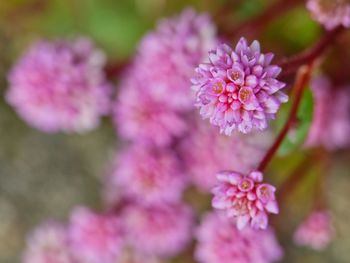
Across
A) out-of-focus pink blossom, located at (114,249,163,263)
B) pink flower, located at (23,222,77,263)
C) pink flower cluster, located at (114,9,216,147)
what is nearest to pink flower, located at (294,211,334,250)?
pink flower cluster, located at (114,9,216,147)

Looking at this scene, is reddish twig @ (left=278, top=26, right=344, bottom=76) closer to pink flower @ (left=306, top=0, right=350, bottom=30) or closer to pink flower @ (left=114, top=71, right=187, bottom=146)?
pink flower @ (left=306, top=0, right=350, bottom=30)

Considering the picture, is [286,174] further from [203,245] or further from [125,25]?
[125,25]

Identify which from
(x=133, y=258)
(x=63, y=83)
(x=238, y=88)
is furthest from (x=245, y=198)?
(x=133, y=258)

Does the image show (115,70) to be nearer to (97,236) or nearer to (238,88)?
(97,236)

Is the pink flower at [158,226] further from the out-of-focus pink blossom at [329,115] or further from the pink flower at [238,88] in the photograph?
the pink flower at [238,88]

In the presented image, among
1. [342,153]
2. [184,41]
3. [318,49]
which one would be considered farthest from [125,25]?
[318,49]

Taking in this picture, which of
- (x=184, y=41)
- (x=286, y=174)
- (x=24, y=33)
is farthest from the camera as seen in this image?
(x=24, y=33)

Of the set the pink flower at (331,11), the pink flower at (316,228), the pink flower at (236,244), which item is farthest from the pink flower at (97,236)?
the pink flower at (331,11)
